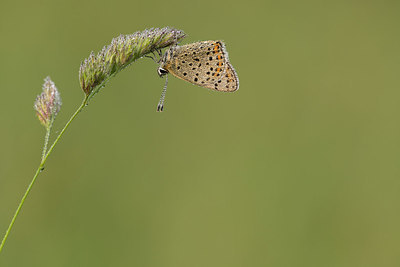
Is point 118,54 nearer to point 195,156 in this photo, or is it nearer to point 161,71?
point 161,71

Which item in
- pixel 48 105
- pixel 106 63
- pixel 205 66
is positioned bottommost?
pixel 48 105

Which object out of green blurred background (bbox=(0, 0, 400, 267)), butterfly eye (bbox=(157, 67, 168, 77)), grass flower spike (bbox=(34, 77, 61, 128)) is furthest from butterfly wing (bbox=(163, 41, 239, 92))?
green blurred background (bbox=(0, 0, 400, 267))

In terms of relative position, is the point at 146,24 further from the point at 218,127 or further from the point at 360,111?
the point at 360,111

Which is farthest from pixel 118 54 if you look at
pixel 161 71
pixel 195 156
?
pixel 195 156

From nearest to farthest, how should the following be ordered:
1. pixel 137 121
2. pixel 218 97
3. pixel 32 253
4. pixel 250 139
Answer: pixel 32 253 < pixel 137 121 < pixel 250 139 < pixel 218 97

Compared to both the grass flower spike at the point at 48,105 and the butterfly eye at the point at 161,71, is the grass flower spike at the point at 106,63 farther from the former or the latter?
the butterfly eye at the point at 161,71

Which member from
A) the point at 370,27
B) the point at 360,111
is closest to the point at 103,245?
the point at 360,111
